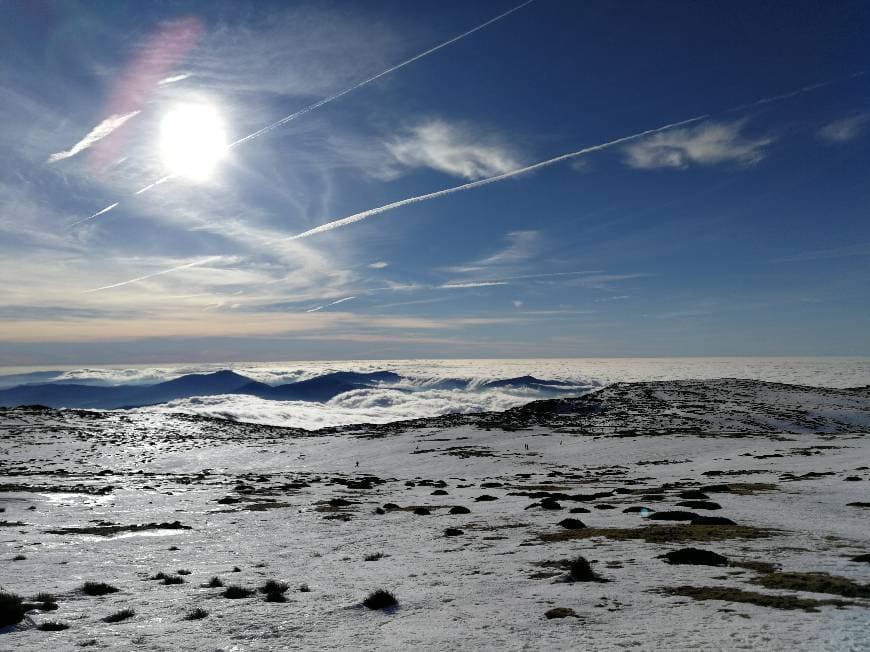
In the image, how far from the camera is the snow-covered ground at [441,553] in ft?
34.9

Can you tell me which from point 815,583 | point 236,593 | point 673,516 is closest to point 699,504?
point 673,516

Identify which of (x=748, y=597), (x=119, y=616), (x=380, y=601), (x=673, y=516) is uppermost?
(x=748, y=597)

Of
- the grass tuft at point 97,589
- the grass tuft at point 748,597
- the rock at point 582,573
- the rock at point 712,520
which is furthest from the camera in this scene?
the rock at point 712,520

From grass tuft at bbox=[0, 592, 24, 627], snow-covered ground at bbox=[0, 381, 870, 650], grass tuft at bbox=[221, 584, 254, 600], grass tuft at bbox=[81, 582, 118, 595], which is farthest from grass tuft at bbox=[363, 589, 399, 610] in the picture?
grass tuft at bbox=[81, 582, 118, 595]

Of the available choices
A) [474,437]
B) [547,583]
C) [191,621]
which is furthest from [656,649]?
[474,437]

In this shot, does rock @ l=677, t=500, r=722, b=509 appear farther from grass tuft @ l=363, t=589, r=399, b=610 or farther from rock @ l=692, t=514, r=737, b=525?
grass tuft @ l=363, t=589, r=399, b=610

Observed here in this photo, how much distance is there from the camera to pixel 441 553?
19.4 meters

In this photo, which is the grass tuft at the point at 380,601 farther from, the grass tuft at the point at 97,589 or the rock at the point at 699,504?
the rock at the point at 699,504

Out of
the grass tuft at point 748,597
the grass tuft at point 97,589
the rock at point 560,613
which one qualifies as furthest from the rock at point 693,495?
the grass tuft at point 97,589

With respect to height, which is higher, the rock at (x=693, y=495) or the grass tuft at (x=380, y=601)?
the grass tuft at (x=380, y=601)

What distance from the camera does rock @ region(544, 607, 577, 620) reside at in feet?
36.7

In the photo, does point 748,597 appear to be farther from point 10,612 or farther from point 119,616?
point 10,612

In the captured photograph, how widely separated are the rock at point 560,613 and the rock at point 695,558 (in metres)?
5.51

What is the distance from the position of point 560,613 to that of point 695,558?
629 centimetres
